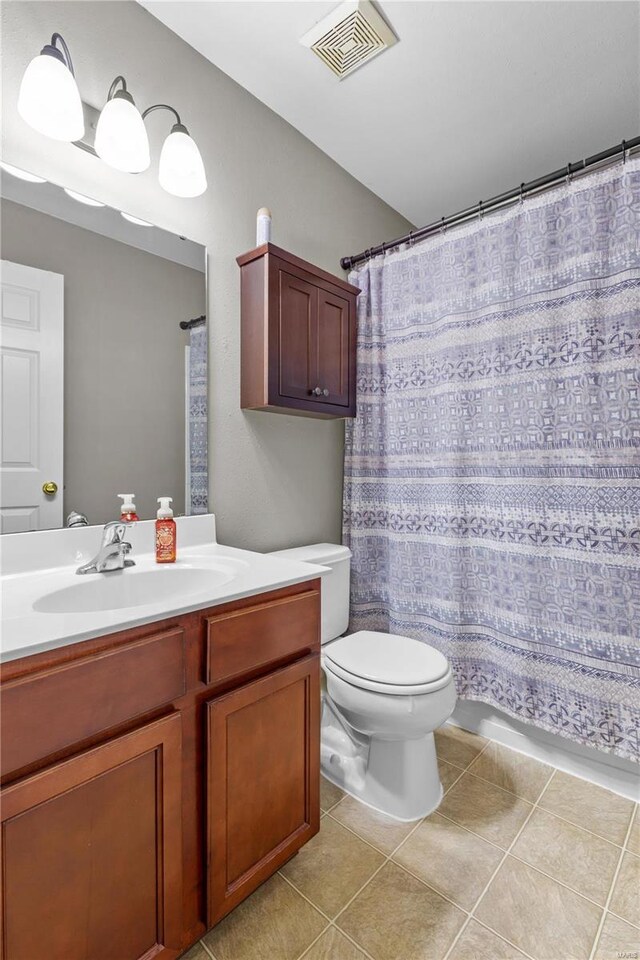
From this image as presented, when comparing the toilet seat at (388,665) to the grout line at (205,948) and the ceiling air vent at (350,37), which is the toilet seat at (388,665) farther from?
the ceiling air vent at (350,37)

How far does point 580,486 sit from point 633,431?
0.23 meters

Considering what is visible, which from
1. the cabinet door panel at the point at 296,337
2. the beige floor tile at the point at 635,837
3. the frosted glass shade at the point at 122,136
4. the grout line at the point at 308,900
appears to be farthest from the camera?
the cabinet door panel at the point at 296,337

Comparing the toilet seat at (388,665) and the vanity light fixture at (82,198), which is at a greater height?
the vanity light fixture at (82,198)

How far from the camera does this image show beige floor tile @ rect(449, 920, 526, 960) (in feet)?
3.28

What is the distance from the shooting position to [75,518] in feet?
4.04

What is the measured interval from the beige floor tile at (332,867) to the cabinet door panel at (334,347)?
4.75 feet

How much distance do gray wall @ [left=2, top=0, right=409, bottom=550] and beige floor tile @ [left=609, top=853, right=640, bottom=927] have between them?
1.40 metres

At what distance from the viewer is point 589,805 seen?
57.6 inches

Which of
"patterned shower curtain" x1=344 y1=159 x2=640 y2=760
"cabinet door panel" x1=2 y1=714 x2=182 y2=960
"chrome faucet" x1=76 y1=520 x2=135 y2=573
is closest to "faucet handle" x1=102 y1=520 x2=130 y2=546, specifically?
"chrome faucet" x1=76 y1=520 x2=135 y2=573

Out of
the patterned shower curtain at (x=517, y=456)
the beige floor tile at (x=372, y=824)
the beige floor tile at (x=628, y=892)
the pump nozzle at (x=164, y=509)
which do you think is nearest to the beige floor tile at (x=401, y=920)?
the beige floor tile at (x=372, y=824)

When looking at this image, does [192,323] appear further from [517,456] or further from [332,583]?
[517,456]

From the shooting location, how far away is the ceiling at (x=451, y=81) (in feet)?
4.57

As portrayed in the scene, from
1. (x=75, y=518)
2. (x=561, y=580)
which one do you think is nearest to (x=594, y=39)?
(x=561, y=580)

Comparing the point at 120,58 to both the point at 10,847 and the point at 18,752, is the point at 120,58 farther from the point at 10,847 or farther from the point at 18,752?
the point at 10,847
